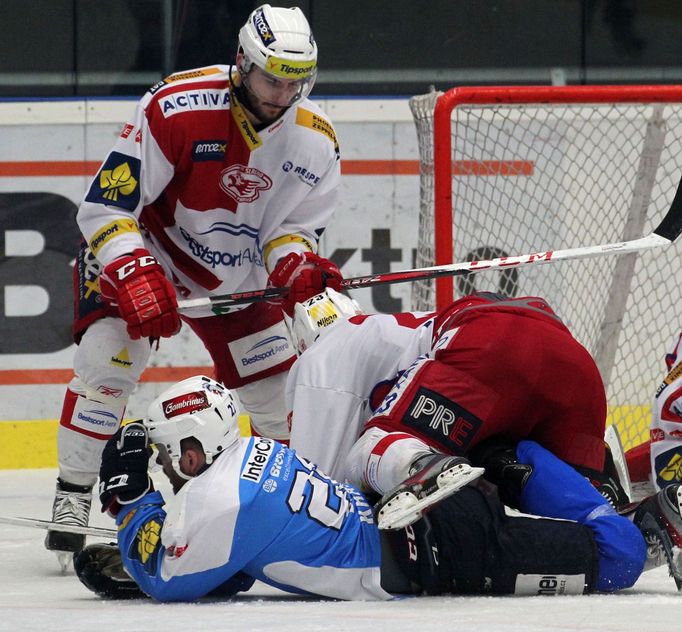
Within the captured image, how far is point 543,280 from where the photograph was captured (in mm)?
4566

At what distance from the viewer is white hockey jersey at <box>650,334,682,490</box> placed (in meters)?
3.09

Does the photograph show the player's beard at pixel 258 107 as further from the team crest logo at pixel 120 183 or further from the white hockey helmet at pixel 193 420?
the white hockey helmet at pixel 193 420

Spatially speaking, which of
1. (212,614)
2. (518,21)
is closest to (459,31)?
(518,21)

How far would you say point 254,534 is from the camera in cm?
234

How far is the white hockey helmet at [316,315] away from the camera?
296 centimetres

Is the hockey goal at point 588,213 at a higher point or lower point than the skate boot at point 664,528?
higher

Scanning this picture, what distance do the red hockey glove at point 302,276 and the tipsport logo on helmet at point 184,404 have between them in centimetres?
80

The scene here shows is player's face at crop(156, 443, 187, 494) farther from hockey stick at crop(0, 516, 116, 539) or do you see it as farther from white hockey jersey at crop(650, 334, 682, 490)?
white hockey jersey at crop(650, 334, 682, 490)

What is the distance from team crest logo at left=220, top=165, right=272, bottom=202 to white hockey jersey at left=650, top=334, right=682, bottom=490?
98cm

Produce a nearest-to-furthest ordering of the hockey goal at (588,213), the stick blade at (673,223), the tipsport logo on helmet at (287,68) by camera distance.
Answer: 1. the tipsport logo on helmet at (287,68)
2. the stick blade at (673,223)
3. the hockey goal at (588,213)

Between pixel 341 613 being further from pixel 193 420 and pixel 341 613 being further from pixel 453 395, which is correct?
pixel 453 395

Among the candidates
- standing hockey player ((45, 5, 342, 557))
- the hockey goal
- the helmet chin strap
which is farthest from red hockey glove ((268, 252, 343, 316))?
the hockey goal

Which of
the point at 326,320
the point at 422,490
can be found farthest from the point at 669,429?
the point at 422,490

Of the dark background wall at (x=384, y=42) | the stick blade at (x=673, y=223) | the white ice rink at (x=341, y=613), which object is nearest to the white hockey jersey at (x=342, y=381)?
the white ice rink at (x=341, y=613)
